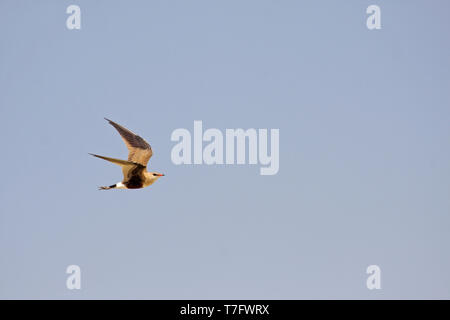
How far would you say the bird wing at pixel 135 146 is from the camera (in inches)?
834

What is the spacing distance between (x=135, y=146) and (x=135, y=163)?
4.41ft

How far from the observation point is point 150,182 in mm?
20812

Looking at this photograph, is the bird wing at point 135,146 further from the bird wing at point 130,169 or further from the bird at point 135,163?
the bird wing at point 130,169

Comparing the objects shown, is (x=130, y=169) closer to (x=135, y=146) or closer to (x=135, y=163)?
(x=135, y=163)

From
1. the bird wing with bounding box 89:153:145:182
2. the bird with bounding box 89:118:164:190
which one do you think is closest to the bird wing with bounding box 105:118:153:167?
the bird with bounding box 89:118:164:190

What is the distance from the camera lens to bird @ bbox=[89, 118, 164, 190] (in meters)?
20.4

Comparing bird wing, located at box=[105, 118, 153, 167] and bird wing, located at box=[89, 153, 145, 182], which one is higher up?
bird wing, located at box=[105, 118, 153, 167]

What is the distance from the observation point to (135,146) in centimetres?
2152

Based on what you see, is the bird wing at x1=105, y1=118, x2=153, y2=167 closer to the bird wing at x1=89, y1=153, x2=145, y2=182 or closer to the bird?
the bird
